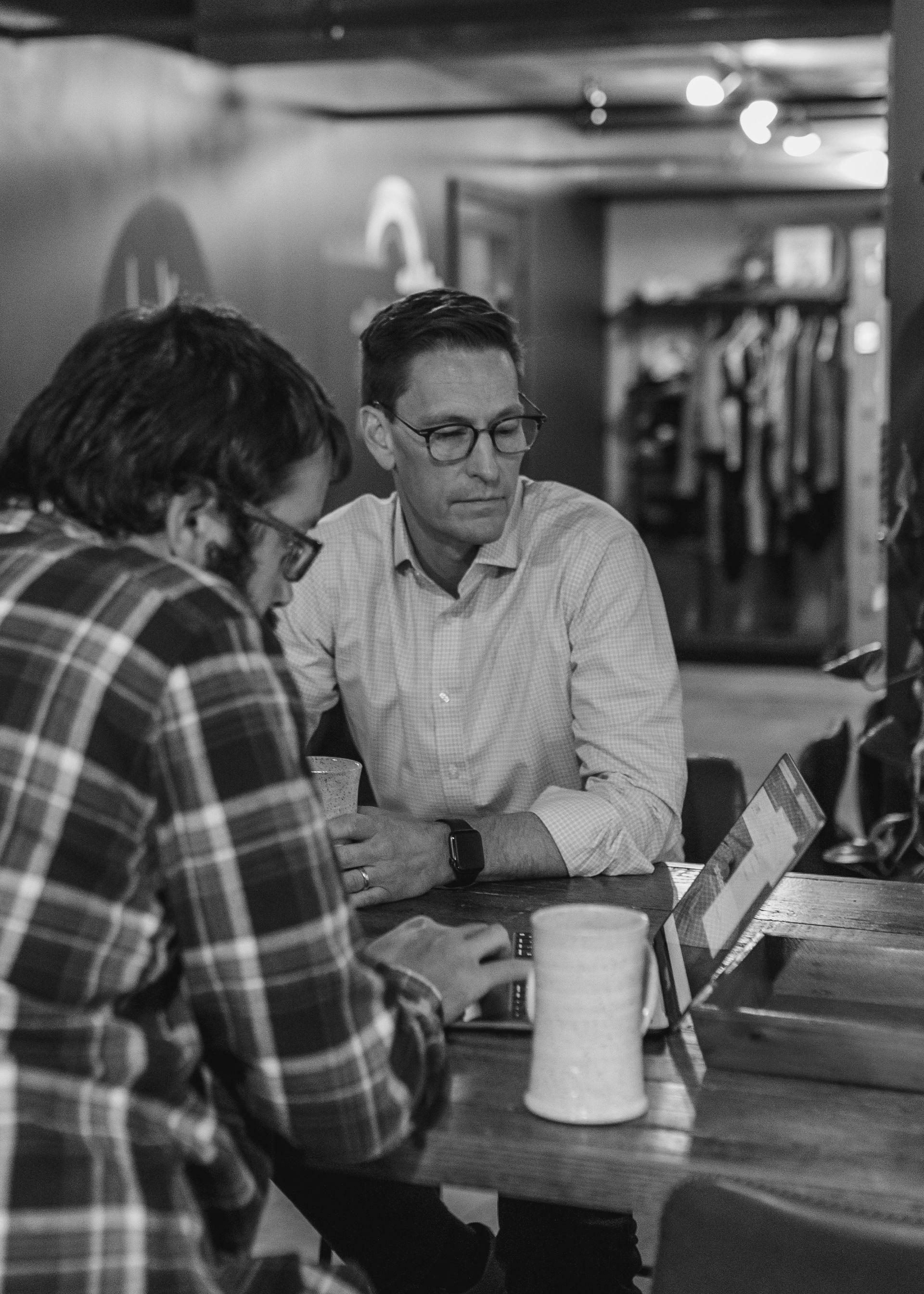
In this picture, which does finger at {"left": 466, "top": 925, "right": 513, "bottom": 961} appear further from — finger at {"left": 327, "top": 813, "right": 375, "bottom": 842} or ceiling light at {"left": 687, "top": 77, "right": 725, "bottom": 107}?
ceiling light at {"left": 687, "top": 77, "right": 725, "bottom": 107}

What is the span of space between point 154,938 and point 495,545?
4.01 feet

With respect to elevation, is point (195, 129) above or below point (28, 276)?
above

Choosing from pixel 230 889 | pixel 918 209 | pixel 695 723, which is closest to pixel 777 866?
pixel 230 889

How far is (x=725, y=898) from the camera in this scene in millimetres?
1485

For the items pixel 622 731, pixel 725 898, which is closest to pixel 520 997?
pixel 725 898

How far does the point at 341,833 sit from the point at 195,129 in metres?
4.29

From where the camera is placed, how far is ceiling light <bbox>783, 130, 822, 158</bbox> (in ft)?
26.4

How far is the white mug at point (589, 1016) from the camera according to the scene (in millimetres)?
1265

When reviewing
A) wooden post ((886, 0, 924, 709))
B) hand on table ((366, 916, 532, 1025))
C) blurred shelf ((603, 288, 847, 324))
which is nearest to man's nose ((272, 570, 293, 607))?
hand on table ((366, 916, 532, 1025))

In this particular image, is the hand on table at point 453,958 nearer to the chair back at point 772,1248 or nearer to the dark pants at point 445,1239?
the chair back at point 772,1248

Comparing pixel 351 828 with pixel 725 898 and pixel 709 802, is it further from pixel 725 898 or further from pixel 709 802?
pixel 709 802

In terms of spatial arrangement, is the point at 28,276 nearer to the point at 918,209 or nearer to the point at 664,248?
the point at 918,209

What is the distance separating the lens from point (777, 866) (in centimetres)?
138

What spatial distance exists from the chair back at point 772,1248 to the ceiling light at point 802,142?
754cm
